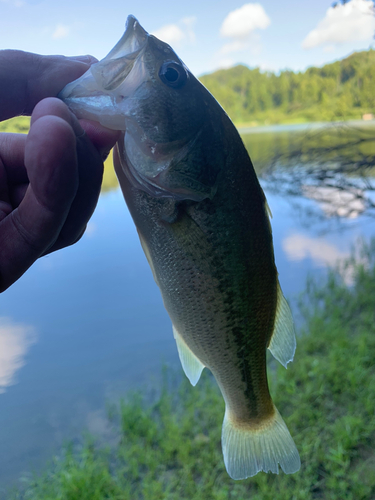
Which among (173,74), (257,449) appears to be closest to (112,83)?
(173,74)

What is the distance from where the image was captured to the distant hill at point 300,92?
4.93 m

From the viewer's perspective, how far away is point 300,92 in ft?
21.1

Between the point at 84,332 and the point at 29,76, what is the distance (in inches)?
188

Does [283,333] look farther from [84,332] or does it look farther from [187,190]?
[84,332]

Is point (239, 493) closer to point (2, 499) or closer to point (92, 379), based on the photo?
point (2, 499)

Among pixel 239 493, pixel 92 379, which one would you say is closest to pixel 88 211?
pixel 239 493

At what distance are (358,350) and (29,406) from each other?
13.0ft

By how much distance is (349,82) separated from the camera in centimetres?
518

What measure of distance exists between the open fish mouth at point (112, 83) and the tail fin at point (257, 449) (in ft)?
3.71

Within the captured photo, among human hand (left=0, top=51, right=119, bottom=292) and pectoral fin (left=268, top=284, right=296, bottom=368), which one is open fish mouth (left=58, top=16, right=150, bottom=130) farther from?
pectoral fin (left=268, top=284, right=296, bottom=368)

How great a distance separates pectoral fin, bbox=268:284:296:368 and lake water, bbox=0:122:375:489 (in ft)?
10.4

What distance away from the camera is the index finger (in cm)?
98

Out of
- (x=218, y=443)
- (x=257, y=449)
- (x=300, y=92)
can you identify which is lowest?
(x=218, y=443)

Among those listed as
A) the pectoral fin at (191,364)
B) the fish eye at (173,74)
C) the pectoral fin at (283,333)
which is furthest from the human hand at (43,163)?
the pectoral fin at (283,333)
